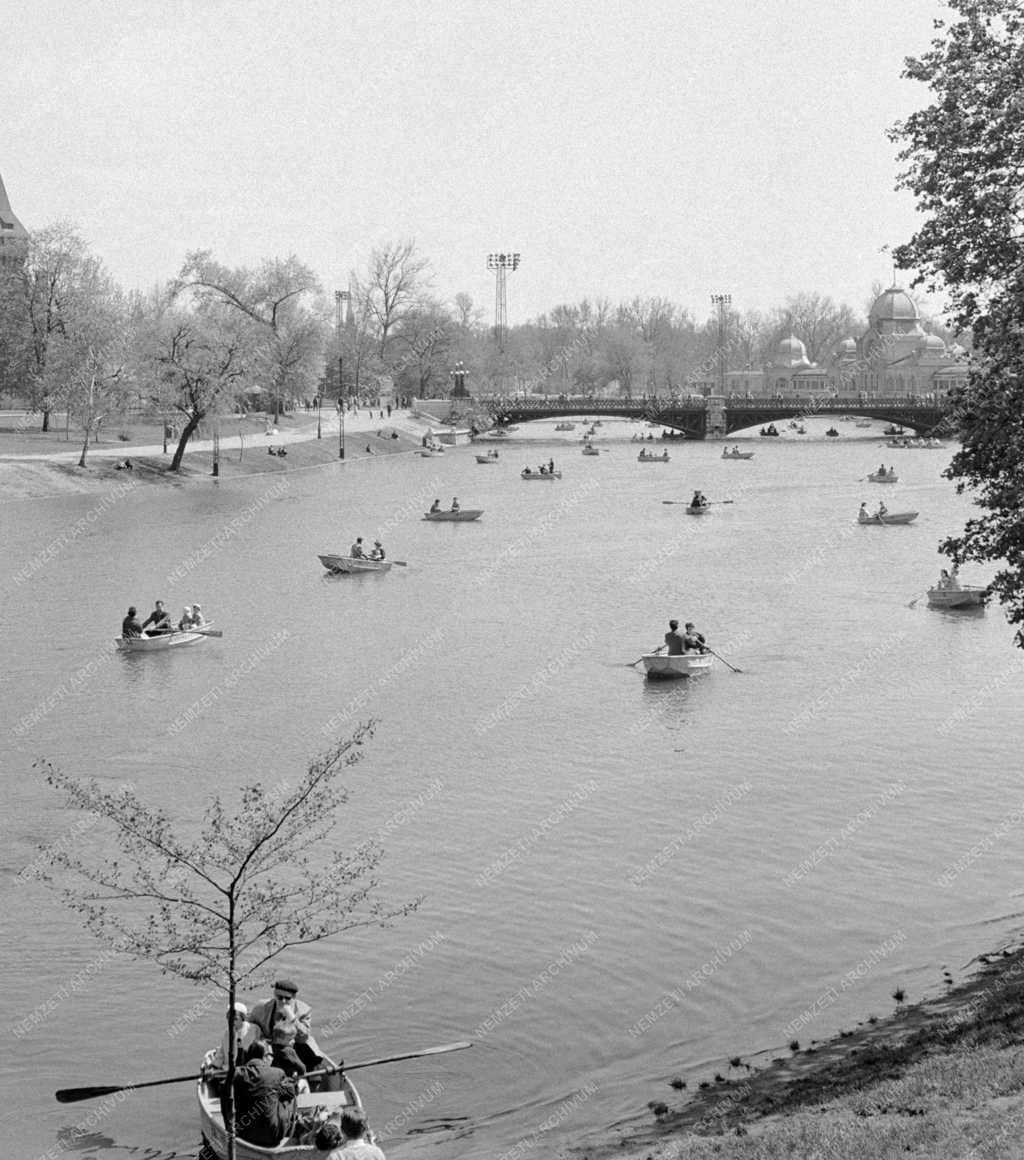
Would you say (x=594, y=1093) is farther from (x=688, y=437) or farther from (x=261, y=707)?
(x=688, y=437)

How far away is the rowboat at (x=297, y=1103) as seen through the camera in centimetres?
1451

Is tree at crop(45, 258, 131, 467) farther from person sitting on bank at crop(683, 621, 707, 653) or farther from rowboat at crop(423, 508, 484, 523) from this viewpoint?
person sitting on bank at crop(683, 621, 707, 653)

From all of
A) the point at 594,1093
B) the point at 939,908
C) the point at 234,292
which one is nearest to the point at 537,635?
the point at 939,908

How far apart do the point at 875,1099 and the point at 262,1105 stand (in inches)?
223

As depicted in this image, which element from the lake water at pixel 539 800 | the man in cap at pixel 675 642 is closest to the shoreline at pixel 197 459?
the lake water at pixel 539 800

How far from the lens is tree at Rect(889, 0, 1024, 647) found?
20578 mm

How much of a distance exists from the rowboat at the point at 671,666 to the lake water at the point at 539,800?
0.47 metres

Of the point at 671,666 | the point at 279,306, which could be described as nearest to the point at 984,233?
the point at 671,666

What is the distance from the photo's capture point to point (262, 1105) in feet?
49.1

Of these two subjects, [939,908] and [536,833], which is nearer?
[939,908]

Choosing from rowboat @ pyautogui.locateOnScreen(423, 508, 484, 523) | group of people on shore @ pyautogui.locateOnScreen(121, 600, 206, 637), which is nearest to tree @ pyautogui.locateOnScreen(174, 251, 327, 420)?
rowboat @ pyautogui.locateOnScreen(423, 508, 484, 523)

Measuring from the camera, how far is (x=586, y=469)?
381 feet

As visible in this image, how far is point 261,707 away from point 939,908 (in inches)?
698

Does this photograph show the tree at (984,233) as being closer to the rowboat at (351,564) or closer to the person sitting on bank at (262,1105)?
the person sitting on bank at (262,1105)
